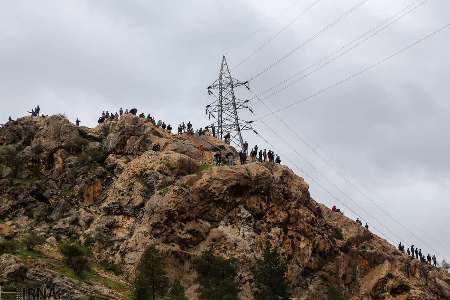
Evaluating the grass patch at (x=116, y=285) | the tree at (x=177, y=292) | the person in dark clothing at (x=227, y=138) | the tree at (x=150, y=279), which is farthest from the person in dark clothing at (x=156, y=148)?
the grass patch at (x=116, y=285)

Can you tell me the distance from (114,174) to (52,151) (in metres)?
8.64

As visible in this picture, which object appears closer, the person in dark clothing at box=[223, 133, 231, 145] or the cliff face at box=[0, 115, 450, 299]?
the cliff face at box=[0, 115, 450, 299]

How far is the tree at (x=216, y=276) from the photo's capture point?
47.1 metres

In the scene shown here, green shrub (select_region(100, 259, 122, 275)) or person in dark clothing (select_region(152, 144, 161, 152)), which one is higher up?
person in dark clothing (select_region(152, 144, 161, 152))

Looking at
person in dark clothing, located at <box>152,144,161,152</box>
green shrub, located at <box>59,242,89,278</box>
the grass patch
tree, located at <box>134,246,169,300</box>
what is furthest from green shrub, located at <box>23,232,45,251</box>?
person in dark clothing, located at <box>152,144,161,152</box>

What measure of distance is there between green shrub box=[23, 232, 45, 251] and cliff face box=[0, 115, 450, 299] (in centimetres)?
61

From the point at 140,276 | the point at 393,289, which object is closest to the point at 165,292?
the point at 140,276

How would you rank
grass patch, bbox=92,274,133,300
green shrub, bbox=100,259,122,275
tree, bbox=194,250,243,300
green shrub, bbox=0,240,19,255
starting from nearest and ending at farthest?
tree, bbox=194,250,243,300
green shrub, bbox=0,240,19,255
grass patch, bbox=92,274,133,300
green shrub, bbox=100,259,122,275

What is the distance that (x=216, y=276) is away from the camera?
170 feet

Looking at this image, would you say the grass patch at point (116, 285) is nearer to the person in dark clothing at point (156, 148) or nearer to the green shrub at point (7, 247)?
the green shrub at point (7, 247)

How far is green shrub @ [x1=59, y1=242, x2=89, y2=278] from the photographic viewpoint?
165 feet

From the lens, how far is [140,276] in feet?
155

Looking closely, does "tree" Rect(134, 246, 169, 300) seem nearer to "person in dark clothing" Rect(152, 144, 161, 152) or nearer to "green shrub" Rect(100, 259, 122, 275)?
"green shrub" Rect(100, 259, 122, 275)

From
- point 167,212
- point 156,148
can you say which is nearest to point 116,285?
point 167,212
